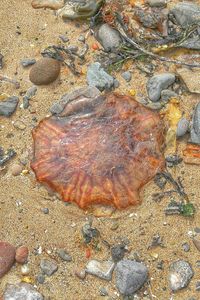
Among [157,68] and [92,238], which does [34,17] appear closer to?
[157,68]

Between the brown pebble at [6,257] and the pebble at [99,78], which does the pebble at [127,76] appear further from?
the brown pebble at [6,257]

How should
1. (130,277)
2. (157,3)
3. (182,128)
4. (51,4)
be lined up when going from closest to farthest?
(130,277), (182,128), (157,3), (51,4)

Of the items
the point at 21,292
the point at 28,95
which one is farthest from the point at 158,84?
the point at 21,292

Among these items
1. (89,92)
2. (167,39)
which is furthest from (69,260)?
(167,39)

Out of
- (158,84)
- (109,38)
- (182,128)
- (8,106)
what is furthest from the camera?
(109,38)

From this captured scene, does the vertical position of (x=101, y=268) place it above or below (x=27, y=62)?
below

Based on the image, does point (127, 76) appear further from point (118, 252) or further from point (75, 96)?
point (118, 252)
